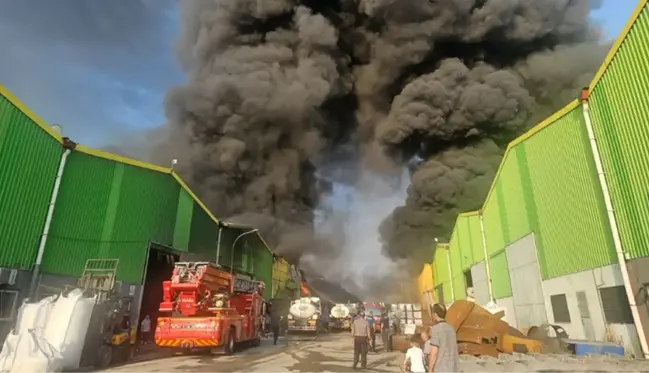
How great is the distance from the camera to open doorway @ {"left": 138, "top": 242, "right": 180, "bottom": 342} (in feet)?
59.9

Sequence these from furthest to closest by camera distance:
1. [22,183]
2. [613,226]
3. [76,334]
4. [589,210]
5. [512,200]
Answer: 1. [512,200]
2. [22,183]
3. [589,210]
4. [613,226]
5. [76,334]

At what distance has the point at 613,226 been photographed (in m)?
10.4

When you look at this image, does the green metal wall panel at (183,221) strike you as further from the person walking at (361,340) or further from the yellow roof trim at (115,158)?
the person walking at (361,340)

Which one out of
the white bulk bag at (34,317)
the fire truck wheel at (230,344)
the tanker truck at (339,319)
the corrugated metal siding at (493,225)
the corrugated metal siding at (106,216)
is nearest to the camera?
the white bulk bag at (34,317)

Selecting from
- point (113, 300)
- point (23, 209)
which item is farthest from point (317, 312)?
point (23, 209)

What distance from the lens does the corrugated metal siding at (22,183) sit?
37.5 ft

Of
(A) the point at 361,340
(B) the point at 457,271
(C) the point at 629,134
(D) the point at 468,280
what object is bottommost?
(A) the point at 361,340

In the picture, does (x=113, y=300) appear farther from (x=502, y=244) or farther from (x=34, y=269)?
(x=502, y=244)

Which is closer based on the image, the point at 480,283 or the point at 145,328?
the point at 145,328

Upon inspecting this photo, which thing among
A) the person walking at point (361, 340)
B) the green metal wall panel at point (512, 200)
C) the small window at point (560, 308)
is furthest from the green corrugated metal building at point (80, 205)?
the small window at point (560, 308)

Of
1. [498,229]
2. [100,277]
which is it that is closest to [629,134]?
[498,229]

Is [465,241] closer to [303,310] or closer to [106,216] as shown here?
[303,310]

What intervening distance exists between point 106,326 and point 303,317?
54.7 ft

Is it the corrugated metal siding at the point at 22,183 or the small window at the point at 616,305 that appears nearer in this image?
the small window at the point at 616,305
